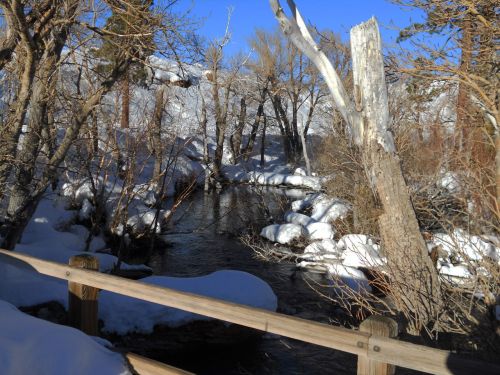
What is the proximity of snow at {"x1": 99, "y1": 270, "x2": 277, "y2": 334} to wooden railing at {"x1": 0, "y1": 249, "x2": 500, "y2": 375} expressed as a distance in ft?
10.1

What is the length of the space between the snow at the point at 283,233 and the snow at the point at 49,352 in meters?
13.3

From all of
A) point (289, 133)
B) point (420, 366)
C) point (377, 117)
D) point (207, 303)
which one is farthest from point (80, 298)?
point (289, 133)

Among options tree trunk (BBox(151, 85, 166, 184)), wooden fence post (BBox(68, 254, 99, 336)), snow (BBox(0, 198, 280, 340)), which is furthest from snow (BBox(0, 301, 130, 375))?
tree trunk (BBox(151, 85, 166, 184))

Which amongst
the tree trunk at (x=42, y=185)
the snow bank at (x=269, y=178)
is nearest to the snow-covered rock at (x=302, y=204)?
the snow bank at (x=269, y=178)

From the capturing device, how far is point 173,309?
7.62 metres

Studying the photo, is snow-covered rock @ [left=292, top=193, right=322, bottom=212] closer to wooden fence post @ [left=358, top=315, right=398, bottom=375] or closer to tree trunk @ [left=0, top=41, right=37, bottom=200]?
tree trunk @ [left=0, top=41, right=37, bottom=200]

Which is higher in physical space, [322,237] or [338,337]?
[322,237]

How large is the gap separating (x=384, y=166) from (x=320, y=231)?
33.6 ft

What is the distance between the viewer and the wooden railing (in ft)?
8.18

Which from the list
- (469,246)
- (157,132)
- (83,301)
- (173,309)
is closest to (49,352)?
(83,301)

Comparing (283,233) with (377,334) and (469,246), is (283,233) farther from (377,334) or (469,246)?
(377,334)

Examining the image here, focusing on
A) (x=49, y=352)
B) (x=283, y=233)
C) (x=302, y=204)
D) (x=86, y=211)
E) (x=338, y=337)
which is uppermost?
(x=302, y=204)

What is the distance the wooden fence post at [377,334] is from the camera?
274cm

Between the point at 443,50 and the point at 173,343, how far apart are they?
6679 mm
